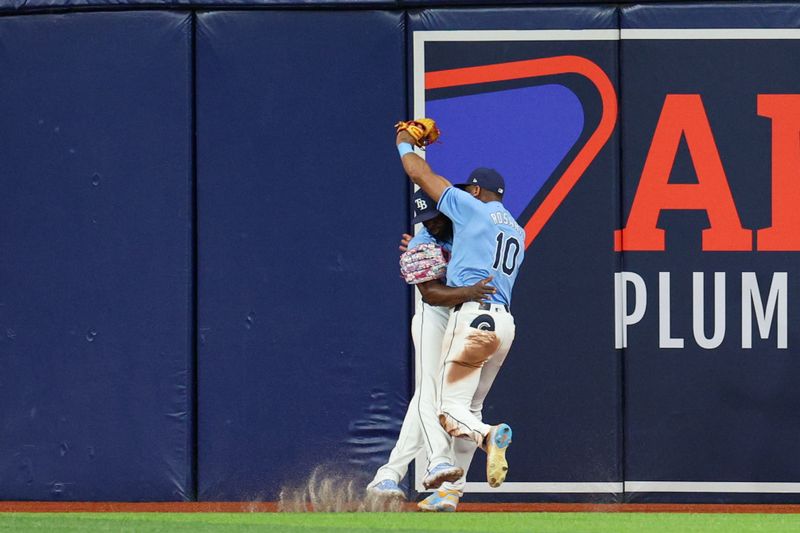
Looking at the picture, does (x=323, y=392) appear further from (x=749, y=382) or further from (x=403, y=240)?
A: (x=749, y=382)

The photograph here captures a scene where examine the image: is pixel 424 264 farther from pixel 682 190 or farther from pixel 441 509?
pixel 682 190

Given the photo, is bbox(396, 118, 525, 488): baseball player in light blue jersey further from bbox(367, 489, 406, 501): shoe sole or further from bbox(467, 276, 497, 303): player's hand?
bbox(367, 489, 406, 501): shoe sole

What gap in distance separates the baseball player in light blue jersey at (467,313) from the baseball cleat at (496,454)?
0.66 ft

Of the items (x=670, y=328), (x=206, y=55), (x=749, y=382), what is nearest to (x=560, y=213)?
(x=670, y=328)

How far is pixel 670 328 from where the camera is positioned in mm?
9297

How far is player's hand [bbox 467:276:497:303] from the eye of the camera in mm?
8164

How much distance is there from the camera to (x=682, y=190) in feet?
30.6

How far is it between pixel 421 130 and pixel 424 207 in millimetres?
429

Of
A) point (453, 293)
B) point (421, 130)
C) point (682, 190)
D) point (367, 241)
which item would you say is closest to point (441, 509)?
point (453, 293)

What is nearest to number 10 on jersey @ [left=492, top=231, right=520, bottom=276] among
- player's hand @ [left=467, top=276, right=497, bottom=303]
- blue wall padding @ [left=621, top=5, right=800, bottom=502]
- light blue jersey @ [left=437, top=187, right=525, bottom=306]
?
light blue jersey @ [left=437, top=187, right=525, bottom=306]

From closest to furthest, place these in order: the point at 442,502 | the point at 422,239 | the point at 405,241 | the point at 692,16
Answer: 1. the point at 442,502
2. the point at 422,239
3. the point at 405,241
4. the point at 692,16

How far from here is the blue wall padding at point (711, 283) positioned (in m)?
9.27

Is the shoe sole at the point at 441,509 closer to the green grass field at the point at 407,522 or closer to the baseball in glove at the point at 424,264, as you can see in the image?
the green grass field at the point at 407,522

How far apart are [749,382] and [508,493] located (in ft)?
5.26
